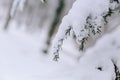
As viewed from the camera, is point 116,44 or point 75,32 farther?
point 116,44

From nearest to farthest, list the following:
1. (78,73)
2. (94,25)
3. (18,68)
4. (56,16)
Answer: (94,25), (78,73), (18,68), (56,16)

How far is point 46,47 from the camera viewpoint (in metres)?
14.8

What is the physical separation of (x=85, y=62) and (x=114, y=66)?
1.16 feet

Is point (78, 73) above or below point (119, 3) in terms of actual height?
below

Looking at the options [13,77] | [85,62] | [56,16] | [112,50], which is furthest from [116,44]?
[56,16]

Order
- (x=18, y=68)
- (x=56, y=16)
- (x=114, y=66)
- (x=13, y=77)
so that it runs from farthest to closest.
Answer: (x=56, y=16)
(x=18, y=68)
(x=13, y=77)
(x=114, y=66)

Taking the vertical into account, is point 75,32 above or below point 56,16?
below

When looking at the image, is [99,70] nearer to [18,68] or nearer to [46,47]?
[18,68]

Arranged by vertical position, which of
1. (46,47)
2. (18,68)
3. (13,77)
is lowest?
(13,77)

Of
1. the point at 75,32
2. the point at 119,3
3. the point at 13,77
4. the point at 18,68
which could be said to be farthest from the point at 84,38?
the point at 18,68

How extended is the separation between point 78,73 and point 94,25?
2.29ft

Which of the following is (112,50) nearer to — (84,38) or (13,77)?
(84,38)

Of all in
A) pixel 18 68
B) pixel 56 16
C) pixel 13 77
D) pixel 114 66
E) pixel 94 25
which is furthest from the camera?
pixel 56 16

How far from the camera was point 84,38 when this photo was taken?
8.95ft
